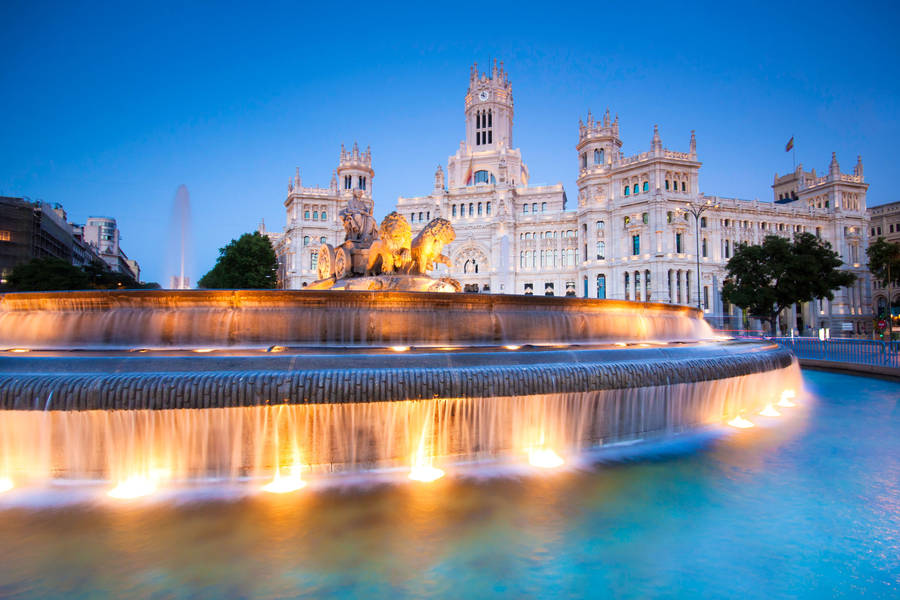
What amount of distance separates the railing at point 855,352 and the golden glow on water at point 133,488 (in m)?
17.7

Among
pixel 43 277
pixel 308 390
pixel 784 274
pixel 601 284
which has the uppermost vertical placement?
pixel 601 284

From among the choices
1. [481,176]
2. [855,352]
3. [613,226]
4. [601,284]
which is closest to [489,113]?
[481,176]

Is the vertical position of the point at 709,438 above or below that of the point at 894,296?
below

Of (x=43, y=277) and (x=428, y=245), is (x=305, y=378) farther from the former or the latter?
(x=43, y=277)

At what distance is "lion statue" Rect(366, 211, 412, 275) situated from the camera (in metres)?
13.4

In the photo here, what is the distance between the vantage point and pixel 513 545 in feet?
13.6

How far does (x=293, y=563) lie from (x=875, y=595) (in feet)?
14.9

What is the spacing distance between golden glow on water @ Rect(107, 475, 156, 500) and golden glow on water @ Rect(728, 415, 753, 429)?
919cm

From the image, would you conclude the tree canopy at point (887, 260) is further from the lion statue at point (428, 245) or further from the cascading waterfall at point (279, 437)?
the cascading waterfall at point (279, 437)

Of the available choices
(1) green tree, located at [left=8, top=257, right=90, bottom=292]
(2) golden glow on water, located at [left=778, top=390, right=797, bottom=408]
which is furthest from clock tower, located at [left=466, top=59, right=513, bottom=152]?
(2) golden glow on water, located at [left=778, top=390, right=797, bottom=408]

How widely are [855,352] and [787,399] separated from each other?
943cm

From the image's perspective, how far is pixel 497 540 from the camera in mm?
4242

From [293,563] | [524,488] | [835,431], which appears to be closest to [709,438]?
[835,431]

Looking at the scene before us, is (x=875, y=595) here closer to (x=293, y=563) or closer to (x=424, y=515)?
(x=424, y=515)
